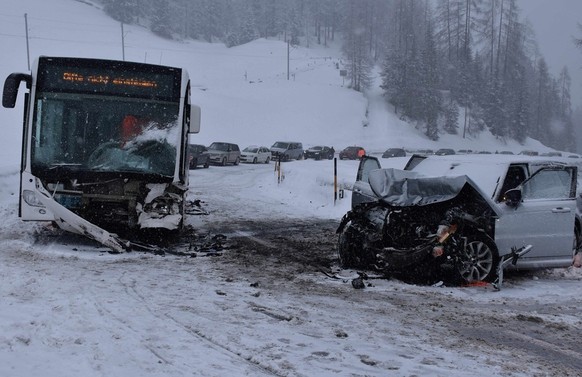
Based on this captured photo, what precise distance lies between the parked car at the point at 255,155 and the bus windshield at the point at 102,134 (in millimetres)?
32910

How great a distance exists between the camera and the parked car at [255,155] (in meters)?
42.5

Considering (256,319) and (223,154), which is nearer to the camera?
(256,319)

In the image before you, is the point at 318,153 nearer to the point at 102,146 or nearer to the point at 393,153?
the point at 393,153

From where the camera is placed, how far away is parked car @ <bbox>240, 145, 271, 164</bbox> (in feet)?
139

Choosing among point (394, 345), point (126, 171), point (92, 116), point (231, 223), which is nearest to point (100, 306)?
point (394, 345)

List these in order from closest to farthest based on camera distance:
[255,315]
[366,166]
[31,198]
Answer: [255,315] → [31,198] → [366,166]

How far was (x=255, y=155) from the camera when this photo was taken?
42688mm

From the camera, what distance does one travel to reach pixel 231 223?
1338cm

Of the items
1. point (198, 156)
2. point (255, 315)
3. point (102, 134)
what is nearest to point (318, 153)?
point (198, 156)

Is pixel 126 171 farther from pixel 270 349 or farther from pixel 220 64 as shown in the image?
pixel 220 64

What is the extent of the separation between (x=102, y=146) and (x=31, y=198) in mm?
1376

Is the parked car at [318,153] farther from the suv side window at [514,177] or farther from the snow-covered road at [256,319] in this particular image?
the suv side window at [514,177]

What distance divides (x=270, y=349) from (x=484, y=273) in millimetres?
4343

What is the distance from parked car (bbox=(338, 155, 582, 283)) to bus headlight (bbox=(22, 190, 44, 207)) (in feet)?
15.8
